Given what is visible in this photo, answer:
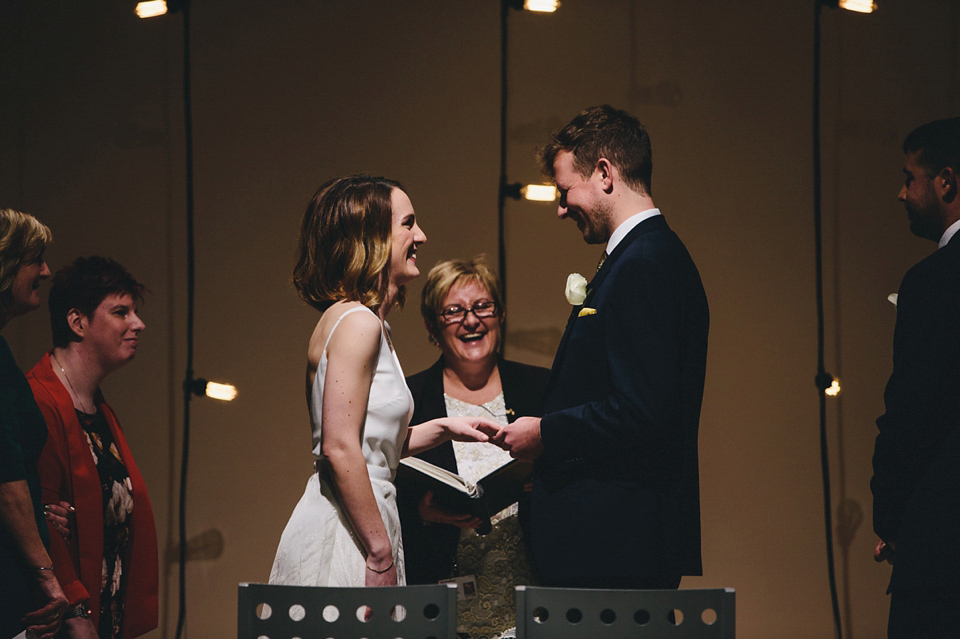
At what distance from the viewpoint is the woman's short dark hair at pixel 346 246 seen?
1880mm

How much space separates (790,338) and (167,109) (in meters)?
3.15

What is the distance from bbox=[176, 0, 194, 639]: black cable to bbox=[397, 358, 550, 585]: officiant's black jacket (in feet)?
4.62

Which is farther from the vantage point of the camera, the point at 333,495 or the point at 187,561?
the point at 187,561

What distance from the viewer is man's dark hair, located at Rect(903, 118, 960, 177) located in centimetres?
201

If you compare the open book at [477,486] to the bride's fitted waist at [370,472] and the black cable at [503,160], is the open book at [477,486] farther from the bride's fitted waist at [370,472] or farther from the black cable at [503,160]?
the black cable at [503,160]

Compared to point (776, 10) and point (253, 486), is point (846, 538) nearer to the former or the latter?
point (776, 10)

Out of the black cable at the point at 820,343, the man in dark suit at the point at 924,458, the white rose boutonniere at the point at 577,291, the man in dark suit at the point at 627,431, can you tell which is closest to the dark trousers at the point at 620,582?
the man in dark suit at the point at 627,431

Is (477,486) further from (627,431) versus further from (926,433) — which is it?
(926,433)

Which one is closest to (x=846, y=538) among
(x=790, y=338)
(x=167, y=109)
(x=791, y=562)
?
(x=791, y=562)

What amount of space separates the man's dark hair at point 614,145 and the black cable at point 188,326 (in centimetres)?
241

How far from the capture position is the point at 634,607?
1411 mm

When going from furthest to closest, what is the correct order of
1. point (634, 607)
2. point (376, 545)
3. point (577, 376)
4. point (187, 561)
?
point (187, 561), point (577, 376), point (376, 545), point (634, 607)

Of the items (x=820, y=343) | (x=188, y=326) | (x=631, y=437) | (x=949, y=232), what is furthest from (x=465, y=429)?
(x=820, y=343)

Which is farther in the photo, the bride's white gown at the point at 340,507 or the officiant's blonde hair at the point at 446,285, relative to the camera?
the officiant's blonde hair at the point at 446,285
